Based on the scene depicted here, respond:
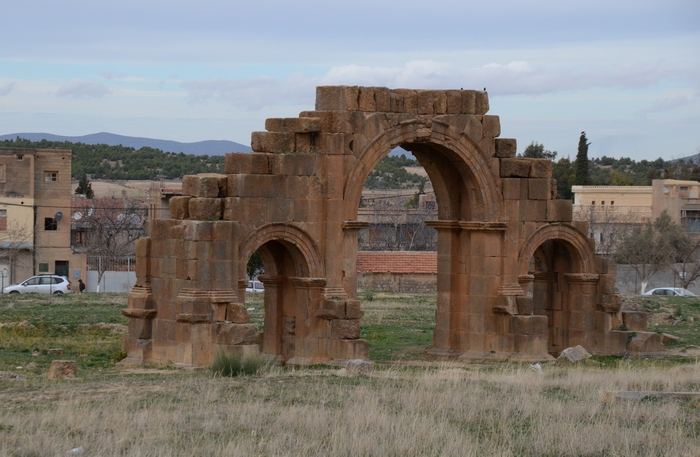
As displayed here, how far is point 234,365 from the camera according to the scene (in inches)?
730

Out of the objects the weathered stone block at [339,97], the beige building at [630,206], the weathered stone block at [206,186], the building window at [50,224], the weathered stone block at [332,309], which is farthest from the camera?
the beige building at [630,206]

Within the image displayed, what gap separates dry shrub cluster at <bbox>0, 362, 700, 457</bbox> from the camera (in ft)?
40.1

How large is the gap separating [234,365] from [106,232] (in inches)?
1631

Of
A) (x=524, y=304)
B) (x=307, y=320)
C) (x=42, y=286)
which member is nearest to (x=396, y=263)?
(x=42, y=286)

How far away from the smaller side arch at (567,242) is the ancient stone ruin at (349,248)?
3cm

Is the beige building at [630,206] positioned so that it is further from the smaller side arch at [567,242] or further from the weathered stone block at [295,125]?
the weathered stone block at [295,125]

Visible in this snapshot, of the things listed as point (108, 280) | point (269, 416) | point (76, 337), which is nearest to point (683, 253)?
point (108, 280)

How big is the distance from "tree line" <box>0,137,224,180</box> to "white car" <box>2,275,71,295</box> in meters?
54.0

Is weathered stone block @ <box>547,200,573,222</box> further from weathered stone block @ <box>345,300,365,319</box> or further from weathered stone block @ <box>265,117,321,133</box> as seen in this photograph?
weathered stone block @ <box>265,117,321,133</box>

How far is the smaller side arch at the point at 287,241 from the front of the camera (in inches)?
832

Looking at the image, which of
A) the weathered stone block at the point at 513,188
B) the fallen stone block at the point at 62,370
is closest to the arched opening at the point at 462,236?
the weathered stone block at the point at 513,188

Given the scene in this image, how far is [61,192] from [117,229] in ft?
13.4

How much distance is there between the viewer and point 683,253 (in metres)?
55.6

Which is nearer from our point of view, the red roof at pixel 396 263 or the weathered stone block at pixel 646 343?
the weathered stone block at pixel 646 343
